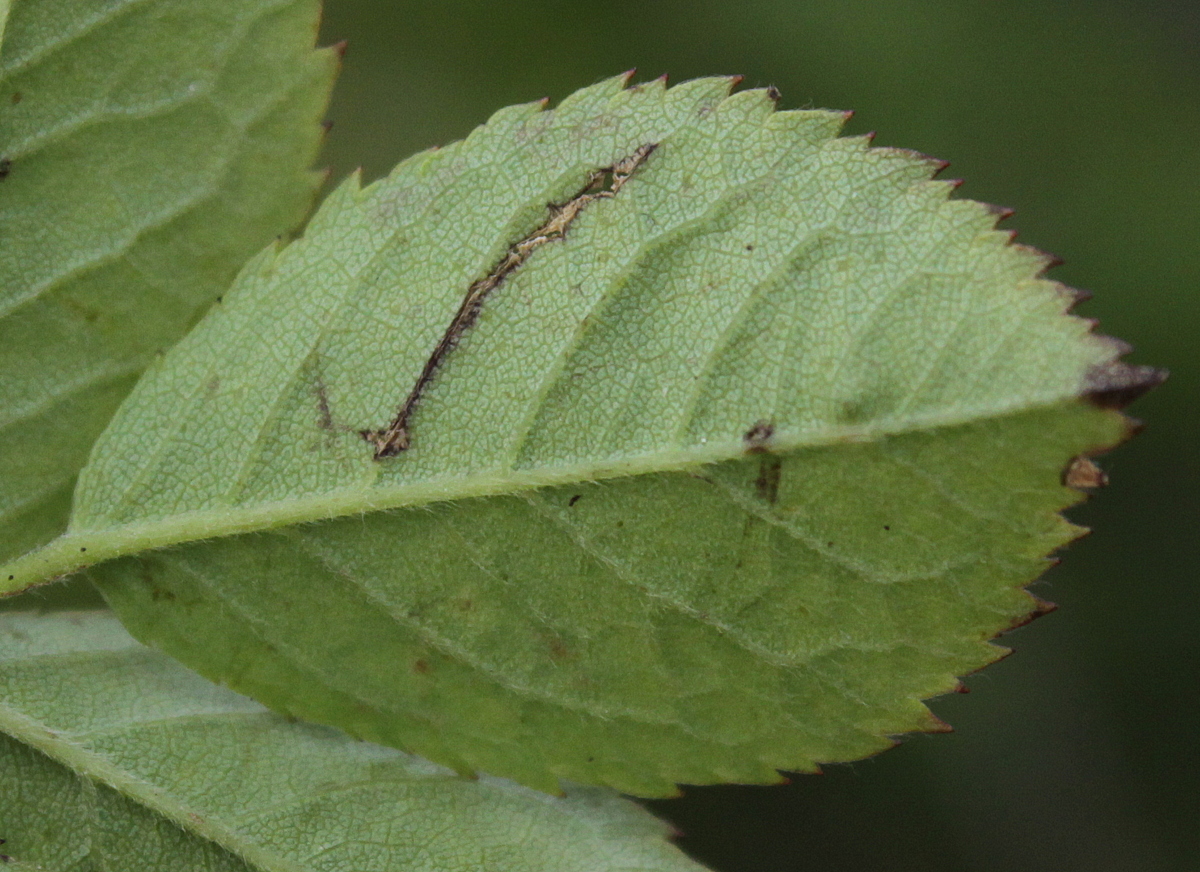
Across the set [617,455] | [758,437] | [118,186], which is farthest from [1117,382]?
[118,186]

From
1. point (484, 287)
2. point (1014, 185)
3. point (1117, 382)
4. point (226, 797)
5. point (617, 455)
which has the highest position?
point (1014, 185)

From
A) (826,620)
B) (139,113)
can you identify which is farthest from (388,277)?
(826,620)

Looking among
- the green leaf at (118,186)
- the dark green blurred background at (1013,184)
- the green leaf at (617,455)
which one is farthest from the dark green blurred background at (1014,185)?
the green leaf at (617,455)

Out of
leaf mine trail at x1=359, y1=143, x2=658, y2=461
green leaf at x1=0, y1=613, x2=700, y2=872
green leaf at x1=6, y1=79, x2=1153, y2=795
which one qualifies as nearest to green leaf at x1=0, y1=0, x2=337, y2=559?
green leaf at x1=6, y1=79, x2=1153, y2=795

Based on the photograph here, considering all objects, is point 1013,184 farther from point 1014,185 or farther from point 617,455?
point 617,455

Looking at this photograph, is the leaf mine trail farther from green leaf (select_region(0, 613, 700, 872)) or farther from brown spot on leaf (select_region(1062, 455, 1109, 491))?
brown spot on leaf (select_region(1062, 455, 1109, 491))

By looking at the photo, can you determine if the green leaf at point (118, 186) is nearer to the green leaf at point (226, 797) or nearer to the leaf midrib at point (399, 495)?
the leaf midrib at point (399, 495)
